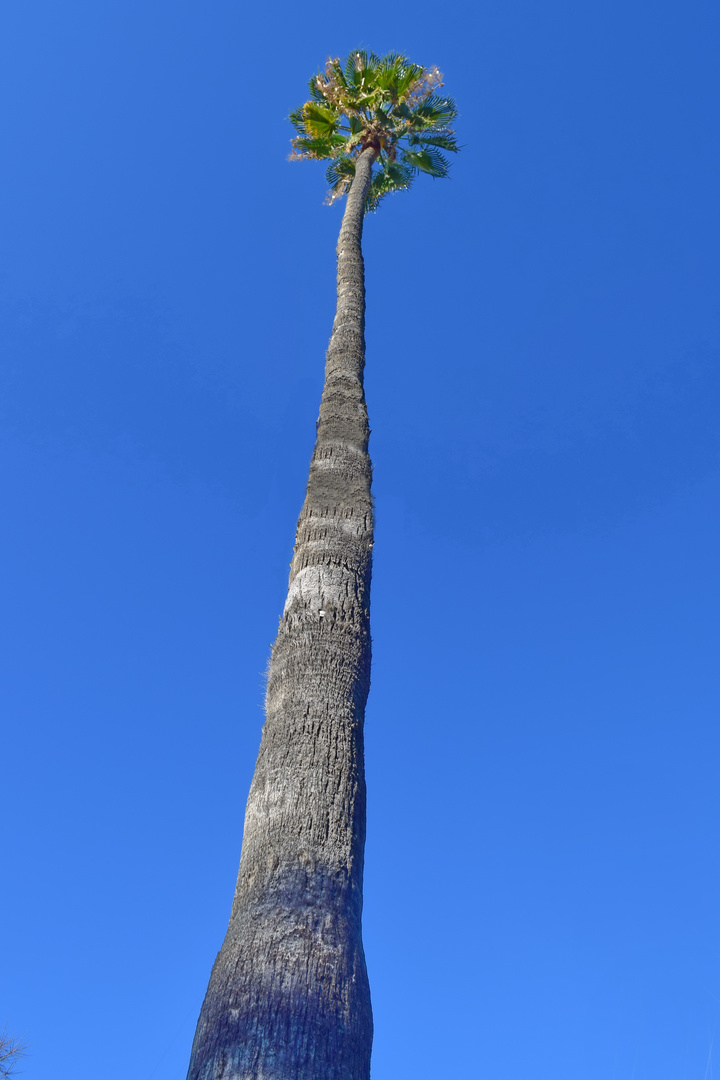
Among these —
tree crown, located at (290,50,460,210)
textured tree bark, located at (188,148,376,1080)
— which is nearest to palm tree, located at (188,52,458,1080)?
textured tree bark, located at (188,148,376,1080)

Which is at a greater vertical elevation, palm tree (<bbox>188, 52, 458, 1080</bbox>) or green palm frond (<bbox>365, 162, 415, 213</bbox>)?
green palm frond (<bbox>365, 162, 415, 213</bbox>)

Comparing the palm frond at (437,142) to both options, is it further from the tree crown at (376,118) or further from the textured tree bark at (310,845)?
the textured tree bark at (310,845)

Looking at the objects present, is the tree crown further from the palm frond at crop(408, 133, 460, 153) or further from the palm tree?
the palm tree

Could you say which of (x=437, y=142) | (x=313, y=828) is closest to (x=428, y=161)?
(x=437, y=142)

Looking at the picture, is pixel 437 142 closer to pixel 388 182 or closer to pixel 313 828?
pixel 388 182

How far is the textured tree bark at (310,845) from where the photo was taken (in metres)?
2.44

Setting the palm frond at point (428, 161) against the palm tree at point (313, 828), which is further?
the palm frond at point (428, 161)

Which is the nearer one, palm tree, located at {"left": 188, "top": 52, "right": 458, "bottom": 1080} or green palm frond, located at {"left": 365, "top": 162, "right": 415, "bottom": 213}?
palm tree, located at {"left": 188, "top": 52, "right": 458, "bottom": 1080}

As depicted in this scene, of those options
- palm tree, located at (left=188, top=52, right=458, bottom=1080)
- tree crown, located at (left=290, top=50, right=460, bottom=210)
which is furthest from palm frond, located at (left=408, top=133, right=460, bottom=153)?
palm tree, located at (left=188, top=52, right=458, bottom=1080)

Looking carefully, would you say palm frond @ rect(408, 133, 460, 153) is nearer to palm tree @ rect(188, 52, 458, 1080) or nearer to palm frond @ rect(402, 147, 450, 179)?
palm frond @ rect(402, 147, 450, 179)

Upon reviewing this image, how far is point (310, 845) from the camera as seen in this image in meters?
3.00

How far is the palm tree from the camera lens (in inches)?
96.1

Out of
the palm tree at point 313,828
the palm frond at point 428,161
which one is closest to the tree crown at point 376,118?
the palm frond at point 428,161

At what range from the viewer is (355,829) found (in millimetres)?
3197
